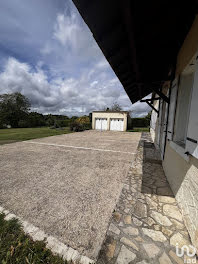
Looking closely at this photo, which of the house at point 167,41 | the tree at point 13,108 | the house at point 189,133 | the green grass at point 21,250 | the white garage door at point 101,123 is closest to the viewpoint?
the green grass at point 21,250

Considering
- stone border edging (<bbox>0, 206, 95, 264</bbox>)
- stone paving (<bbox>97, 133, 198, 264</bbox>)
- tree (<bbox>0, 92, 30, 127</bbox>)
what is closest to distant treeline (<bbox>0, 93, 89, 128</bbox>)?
tree (<bbox>0, 92, 30, 127</bbox>)

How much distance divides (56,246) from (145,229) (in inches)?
45.9

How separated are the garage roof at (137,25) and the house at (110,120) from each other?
13.5m

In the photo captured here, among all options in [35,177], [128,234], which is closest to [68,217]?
[128,234]

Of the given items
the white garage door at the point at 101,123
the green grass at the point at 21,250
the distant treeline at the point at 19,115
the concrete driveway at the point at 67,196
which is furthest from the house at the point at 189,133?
the distant treeline at the point at 19,115

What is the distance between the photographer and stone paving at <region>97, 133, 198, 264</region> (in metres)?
1.20

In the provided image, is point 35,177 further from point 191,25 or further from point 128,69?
point 191,25

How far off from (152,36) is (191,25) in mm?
629

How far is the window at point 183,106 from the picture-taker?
2230 mm

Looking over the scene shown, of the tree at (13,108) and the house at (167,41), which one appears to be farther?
the tree at (13,108)

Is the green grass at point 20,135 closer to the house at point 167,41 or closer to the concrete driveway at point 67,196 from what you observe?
the concrete driveway at point 67,196

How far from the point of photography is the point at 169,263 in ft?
3.76

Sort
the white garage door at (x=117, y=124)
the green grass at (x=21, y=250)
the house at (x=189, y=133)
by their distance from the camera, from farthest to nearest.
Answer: the white garage door at (x=117, y=124) < the house at (x=189, y=133) < the green grass at (x=21, y=250)

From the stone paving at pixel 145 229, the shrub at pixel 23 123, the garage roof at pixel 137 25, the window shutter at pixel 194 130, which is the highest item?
the garage roof at pixel 137 25
